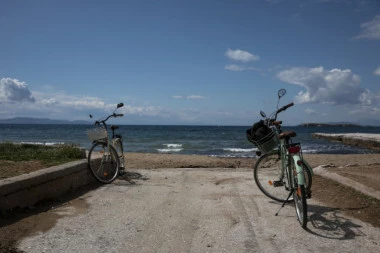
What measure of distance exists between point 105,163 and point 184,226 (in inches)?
139

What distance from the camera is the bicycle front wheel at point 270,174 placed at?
572 centimetres

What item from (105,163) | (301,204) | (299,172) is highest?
(299,172)

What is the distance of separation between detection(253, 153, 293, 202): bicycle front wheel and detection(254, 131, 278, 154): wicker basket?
0.12 m

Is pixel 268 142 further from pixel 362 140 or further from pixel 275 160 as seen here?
pixel 362 140

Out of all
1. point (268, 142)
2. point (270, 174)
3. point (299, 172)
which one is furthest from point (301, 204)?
point (268, 142)

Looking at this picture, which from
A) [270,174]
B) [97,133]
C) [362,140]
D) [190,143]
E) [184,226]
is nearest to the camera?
[184,226]

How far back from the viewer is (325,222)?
184 inches

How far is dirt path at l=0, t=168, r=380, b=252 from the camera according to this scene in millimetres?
3791

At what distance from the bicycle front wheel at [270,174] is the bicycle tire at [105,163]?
3.14 m

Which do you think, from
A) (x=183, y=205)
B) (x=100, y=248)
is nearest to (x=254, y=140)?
(x=183, y=205)

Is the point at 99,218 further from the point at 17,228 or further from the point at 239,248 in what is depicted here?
the point at 239,248

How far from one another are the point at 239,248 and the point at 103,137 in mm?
4545

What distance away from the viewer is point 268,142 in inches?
228

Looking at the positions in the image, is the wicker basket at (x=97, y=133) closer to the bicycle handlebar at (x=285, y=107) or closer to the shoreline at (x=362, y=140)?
the bicycle handlebar at (x=285, y=107)
